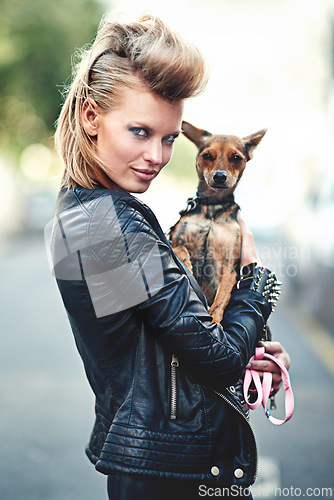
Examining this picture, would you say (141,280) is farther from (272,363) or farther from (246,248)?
(272,363)

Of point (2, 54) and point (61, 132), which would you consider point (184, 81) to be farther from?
point (2, 54)

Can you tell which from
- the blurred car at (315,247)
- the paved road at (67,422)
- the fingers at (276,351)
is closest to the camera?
the fingers at (276,351)

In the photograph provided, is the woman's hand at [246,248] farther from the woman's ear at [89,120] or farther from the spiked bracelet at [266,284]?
the woman's ear at [89,120]

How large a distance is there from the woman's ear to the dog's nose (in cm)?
39

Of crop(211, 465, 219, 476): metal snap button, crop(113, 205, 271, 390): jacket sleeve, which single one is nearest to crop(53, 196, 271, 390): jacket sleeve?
crop(113, 205, 271, 390): jacket sleeve

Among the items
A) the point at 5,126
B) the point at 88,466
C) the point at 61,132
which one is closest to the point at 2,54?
the point at 5,126

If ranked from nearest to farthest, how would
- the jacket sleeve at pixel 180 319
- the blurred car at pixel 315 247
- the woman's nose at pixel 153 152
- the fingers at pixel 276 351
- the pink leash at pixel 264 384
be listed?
the jacket sleeve at pixel 180 319, the woman's nose at pixel 153 152, the pink leash at pixel 264 384, the fingers at pixel 276 351, the blurred car at pixel 315 247

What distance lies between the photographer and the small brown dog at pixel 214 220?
1.72 meters

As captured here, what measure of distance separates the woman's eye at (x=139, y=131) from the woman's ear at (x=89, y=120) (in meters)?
0.11

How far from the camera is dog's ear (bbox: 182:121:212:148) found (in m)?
1.76

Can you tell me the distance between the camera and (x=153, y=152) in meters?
1.55

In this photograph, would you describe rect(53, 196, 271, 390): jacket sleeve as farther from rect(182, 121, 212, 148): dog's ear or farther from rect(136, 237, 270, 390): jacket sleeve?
rect(182, 121, 212, 148): dog's ear

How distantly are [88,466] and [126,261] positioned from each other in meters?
2.98

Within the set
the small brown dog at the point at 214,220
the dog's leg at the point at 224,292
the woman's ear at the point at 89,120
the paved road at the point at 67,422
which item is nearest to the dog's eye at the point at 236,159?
the small brown dog at the point at 214,220
